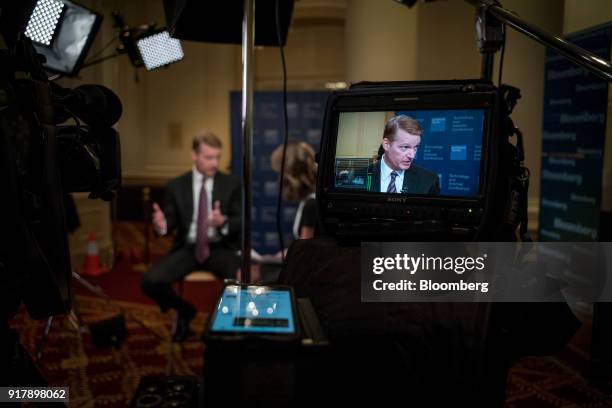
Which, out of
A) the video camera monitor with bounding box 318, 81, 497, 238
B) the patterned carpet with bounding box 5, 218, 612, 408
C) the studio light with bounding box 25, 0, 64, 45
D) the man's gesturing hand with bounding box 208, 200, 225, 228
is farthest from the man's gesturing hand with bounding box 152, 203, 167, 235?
the video camera monitor with bounding box 318, 81, 497, 238

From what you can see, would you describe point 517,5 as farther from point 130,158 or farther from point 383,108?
point 130,158

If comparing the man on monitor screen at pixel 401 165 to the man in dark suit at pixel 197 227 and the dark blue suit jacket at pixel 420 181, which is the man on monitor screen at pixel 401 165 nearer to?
the dark blue suit jacket at pixel 420 181

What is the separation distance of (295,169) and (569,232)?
154 centimetres

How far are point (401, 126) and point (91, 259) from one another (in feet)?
13.8

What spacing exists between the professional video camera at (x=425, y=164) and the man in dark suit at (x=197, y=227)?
204cm

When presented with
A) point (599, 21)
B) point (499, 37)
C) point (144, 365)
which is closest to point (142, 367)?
point (144, 365)

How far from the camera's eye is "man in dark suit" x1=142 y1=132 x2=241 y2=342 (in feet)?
9.68

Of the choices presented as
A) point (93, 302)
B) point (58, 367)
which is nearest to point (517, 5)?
point (58, 367)

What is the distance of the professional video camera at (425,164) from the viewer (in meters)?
0.92

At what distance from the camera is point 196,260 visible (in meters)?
3.04

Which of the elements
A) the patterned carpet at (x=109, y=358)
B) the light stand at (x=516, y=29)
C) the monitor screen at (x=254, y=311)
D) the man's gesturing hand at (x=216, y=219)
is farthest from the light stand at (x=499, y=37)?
the man's gesturing hand at (x=216, y=219)

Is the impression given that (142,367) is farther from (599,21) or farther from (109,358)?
(599,21)

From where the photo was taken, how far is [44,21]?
1.70m
